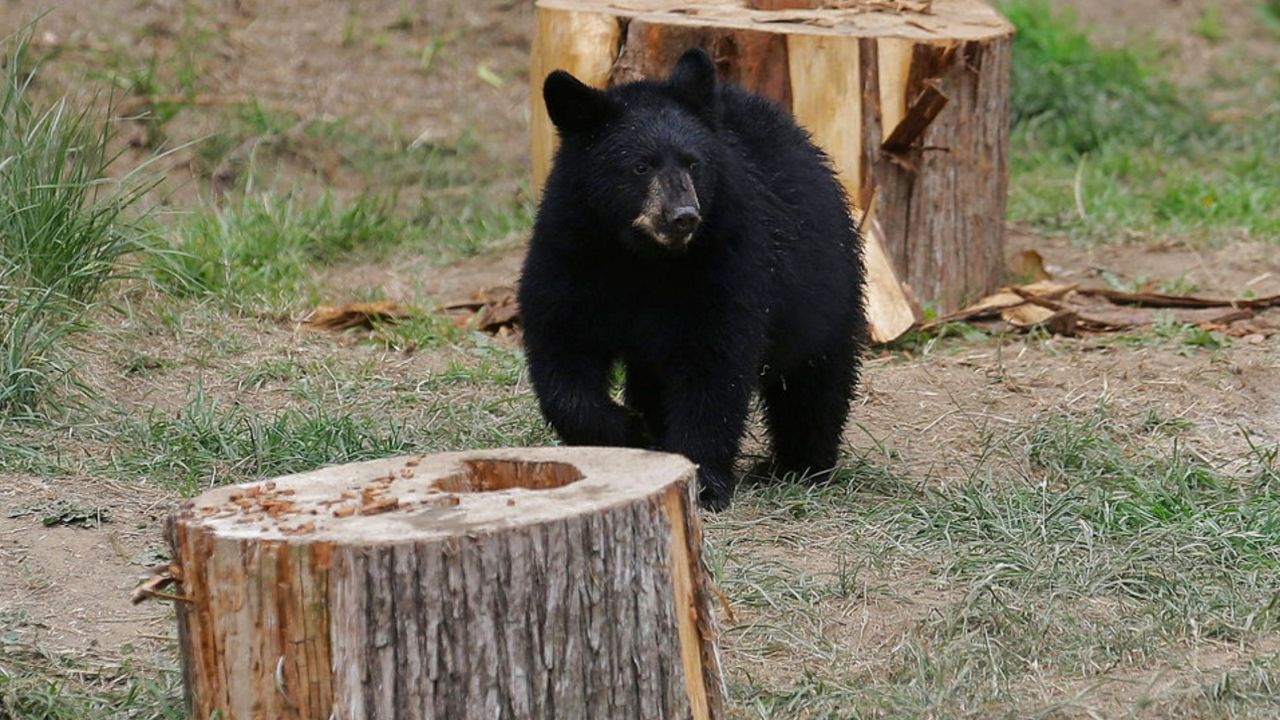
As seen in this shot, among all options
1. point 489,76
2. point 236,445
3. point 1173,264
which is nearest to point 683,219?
point 236,445

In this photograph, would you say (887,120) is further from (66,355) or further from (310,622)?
(310,622)

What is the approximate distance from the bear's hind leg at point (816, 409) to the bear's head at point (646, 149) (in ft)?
3.00

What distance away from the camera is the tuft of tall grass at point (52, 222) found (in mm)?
6262

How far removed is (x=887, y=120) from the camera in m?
Answer: 7.32

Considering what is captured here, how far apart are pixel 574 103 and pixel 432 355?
7.82ft

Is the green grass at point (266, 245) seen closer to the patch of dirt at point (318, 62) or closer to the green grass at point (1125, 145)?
the patch of dirt at point (318, 62)

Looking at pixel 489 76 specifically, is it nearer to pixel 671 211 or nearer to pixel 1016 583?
pixel 671 211

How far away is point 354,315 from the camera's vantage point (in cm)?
766

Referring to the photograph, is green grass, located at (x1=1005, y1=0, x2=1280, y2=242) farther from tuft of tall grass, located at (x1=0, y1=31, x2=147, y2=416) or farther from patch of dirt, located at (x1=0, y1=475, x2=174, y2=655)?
patch of dirt, located at (x1=0, y1=475, x2=174, y2=655)

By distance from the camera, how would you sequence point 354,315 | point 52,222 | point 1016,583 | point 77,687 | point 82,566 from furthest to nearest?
point 354,315 < point 52,222 < point 82,566 < point 1016,583 < point 77,687

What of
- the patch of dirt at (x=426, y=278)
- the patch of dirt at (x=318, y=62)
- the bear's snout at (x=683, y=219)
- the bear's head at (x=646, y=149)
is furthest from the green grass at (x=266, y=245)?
the bear's snout at (x=683, y=219)

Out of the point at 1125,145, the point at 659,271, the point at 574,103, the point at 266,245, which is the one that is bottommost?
the point at 266,245

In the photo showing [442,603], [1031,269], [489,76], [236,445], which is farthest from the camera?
[489,76]

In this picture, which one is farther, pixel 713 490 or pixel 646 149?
pixel 713 490
